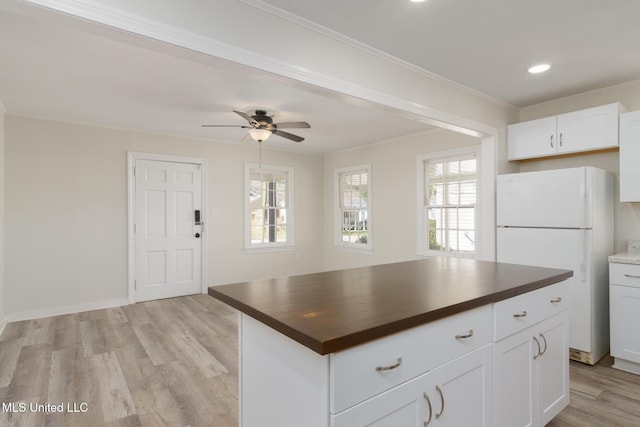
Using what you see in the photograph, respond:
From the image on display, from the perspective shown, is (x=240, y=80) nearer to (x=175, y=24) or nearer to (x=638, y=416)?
(x=175, y=24)

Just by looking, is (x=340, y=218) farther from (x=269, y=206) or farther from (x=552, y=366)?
(x=552, y=366)

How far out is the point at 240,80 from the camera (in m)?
3.07

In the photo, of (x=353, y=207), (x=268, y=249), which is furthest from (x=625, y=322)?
(x=268, y=249)

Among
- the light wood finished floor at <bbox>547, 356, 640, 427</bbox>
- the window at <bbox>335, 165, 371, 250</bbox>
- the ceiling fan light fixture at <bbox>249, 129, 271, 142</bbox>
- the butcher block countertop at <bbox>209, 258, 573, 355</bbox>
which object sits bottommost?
the light wood finished floor at <bbox>547, 356, 640, 427</bbox>

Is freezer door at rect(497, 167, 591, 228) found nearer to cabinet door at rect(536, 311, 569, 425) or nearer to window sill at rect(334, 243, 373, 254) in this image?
cabinet door at rect(536, 311, 569, 425)

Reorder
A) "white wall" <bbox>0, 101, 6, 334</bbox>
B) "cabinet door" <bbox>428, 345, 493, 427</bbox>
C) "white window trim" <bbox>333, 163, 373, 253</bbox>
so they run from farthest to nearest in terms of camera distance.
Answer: "white window trim" <bbox>333, 163, 373, 253</bbox>
"white wall" <bbox>0, 101, 6, 334</bbox>
"cabinet door" <bbox>428, 345, 493, 427</bbox>

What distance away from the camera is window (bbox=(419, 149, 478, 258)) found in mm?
4477

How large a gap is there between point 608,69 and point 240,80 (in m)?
3.17

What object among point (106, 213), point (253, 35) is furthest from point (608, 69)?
point (106, 213)

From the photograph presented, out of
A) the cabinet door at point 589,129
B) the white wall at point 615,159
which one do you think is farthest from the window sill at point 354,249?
the cabinet door at point 589,129

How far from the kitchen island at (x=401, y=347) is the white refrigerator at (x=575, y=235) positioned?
112 cm

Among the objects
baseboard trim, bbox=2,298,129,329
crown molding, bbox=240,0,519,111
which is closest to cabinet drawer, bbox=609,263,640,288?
crown molding, bbox=240,0,519,111

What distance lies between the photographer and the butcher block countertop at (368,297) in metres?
1.07

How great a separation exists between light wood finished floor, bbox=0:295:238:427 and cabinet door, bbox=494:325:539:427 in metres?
1.54
